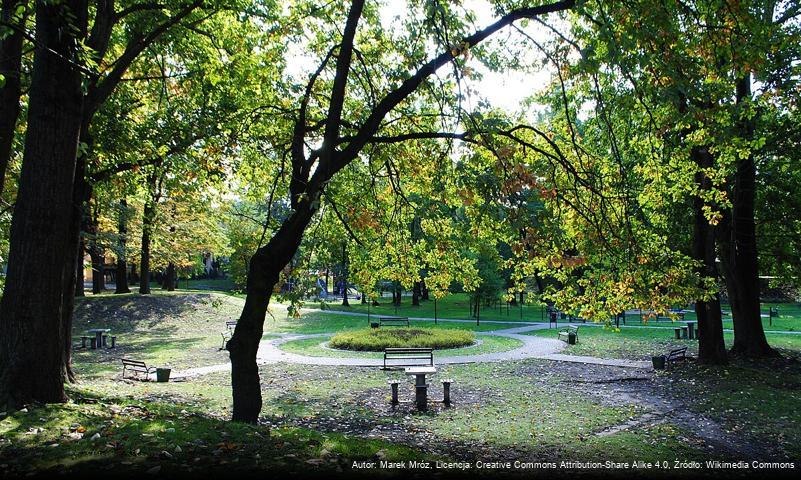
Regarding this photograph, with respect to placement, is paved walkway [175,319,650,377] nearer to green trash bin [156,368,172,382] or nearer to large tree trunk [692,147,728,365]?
green trash bin [156,368,172,382]

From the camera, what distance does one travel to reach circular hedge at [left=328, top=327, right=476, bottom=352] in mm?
21234

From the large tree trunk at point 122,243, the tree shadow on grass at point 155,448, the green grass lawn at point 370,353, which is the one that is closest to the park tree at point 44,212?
the tree shadow on grass at point 155,448

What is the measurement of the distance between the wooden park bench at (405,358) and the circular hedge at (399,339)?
341 centimetres

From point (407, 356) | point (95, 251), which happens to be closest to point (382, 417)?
point (407, 356)

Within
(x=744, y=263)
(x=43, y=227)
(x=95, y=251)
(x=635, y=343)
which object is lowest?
(x=635, y=343)

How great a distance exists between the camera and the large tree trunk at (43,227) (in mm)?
6602

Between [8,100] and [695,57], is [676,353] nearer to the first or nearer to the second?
[695,57]

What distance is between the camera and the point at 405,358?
17.1 meters

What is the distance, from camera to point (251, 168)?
42.4 ft

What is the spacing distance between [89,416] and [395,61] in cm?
844

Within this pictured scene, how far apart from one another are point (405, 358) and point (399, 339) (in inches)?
193

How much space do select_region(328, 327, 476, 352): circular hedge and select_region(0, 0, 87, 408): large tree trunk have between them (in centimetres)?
1482

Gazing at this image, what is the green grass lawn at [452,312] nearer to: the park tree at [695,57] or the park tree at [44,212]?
the park tree at [695,57]

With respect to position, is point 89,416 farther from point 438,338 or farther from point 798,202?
point 798,202
